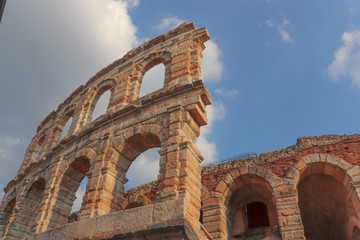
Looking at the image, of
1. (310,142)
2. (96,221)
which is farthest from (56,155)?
(310,142)

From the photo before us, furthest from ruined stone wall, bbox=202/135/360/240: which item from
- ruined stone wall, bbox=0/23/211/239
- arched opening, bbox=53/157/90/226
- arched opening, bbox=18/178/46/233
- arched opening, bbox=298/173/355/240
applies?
arched opening, bbox=18/178/46/233

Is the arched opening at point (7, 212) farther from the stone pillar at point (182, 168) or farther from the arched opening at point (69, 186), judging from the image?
the stone pillar at point (182, 168)

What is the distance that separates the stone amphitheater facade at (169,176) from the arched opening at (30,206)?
4cm

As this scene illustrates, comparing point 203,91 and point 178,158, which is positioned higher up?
point 203,91

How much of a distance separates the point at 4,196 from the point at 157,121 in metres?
11.0

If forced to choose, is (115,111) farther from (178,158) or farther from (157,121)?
(178,158)

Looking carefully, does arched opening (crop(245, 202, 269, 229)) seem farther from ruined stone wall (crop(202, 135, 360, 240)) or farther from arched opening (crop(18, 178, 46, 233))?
arched opening (crop(18, 178, 46, 233))

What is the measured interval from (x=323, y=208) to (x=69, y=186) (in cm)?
1092

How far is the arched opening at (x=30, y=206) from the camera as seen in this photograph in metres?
10.2

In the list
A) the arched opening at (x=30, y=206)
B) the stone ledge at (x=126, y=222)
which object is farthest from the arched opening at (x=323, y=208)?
the arched opening at (x=30, y=206)

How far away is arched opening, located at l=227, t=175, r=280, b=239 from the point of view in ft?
36.7

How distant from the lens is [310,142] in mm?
10898

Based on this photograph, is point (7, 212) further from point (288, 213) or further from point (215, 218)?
point (288, 213)

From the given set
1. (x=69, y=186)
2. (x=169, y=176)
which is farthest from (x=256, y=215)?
(x=69, y=186)
